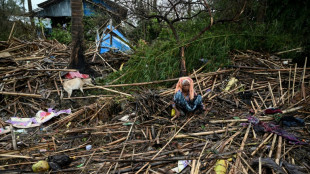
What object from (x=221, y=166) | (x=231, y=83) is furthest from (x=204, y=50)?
(x=221, y=166)

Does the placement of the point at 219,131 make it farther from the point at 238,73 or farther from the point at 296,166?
the point at 238,73

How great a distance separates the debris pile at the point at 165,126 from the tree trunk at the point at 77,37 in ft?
2.00

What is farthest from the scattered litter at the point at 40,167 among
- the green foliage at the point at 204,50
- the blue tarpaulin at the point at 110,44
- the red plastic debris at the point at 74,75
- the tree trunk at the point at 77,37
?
the blue tarpaulin at the point at 110,44

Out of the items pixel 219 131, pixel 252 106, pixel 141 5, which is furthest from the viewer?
pixel 141 5

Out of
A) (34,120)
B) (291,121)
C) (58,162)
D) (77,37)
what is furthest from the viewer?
(77,37)

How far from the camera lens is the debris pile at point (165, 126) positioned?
9.07 ft

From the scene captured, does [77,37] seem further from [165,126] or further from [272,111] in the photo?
[272,111]

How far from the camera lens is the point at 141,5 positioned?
632 cm

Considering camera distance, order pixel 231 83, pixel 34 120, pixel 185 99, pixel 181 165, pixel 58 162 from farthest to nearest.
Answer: pixel 231 83 → pixel 34 120 → pixel 185 99 → pixel 58 162 → pixel 181 165

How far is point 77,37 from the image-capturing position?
556cm

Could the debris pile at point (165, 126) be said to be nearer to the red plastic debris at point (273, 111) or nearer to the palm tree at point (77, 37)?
the red plastic debris at point (273, 111)

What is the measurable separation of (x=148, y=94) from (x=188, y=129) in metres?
1.17

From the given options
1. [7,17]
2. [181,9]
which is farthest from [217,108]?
[7,17]

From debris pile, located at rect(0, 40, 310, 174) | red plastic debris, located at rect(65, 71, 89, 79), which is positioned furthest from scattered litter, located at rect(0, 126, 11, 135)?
red plastic debris, located at rect(65, 71, 89, 79)
